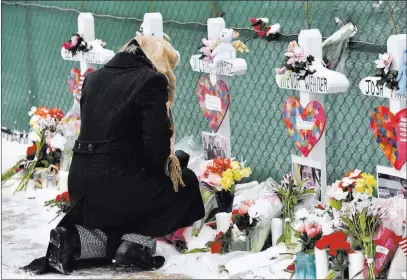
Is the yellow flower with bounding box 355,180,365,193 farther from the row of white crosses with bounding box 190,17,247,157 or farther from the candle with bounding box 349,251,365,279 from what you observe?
the row of white crosses with bounding box 190,17,247,157

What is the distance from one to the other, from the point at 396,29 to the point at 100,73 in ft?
6.34

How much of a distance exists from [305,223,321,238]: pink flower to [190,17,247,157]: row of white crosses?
1.58m

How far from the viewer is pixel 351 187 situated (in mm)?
6777

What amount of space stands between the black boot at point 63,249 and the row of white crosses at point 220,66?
5.18ft

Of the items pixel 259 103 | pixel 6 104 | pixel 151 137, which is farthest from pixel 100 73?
pixel 6 104

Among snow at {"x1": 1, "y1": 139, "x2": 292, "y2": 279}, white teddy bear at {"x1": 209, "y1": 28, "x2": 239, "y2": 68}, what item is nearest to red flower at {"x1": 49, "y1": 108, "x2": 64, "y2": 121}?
snow at {"x1": 1, "y1": 139, "x2": 292, "y2": 279}

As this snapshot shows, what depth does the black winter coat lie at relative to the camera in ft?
22.8

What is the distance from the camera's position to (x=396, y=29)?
292 inches

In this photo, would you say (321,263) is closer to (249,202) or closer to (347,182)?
(347,182)

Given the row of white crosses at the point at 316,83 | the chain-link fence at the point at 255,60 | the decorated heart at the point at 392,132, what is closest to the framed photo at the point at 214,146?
the chain-link fence at the point at 255,60

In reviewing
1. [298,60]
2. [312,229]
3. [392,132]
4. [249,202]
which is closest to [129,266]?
[249,202]

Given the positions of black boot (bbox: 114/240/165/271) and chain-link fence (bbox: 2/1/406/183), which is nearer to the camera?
black boot (bbox: 114/240/165/271)

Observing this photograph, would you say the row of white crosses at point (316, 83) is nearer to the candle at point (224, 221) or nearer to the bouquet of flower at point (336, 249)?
the candle at point (224, 221)

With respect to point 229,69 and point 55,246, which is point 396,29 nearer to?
point 229,69
